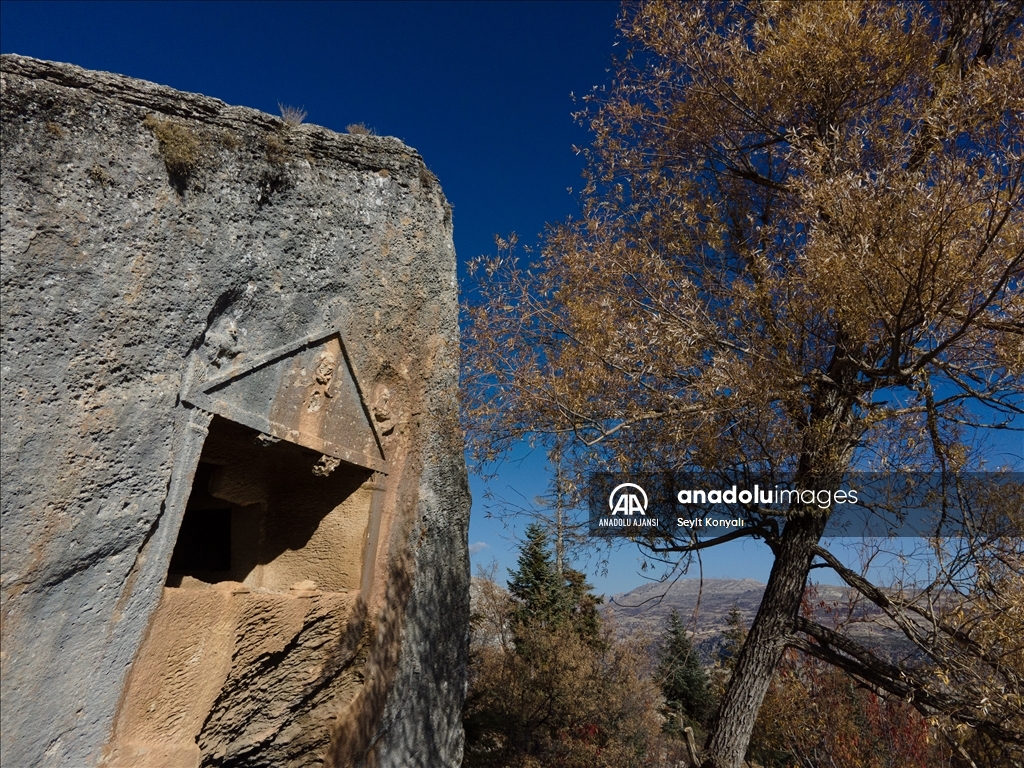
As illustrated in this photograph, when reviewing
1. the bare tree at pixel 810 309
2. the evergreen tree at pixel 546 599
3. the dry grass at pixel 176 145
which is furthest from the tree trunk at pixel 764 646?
the evergreen tree at pixel 546 599

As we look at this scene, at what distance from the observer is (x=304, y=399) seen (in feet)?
15.3

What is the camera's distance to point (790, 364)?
5.89 metres

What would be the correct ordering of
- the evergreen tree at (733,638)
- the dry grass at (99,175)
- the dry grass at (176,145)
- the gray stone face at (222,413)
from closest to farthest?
the gray stone face at (222,413) → the dry grass at (99,175) → the dry grass at (176,145) → the evergreen tree at (733,638)

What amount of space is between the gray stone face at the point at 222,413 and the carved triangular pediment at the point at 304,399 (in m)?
0.02

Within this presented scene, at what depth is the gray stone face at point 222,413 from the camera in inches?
131

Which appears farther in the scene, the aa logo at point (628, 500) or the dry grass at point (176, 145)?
the aa logo at point (628, 500)

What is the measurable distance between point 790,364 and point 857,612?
109 inches

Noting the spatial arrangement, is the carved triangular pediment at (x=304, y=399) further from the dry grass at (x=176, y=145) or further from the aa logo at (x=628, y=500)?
the aa logo at (x=628, y=500)

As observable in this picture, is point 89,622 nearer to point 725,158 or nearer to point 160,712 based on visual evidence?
point 160,712

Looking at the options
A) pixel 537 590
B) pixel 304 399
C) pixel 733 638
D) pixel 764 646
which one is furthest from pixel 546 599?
pixel 304 399

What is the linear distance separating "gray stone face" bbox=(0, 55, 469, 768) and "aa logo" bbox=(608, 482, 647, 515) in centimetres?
151

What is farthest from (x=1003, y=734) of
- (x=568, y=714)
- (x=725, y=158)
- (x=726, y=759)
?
(x=568, y=714)

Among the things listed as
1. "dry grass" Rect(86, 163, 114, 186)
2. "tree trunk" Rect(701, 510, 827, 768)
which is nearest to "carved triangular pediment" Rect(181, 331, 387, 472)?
"dry grass" Rect(86, 163, 114, 186)

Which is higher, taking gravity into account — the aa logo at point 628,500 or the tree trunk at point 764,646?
the aa logo at point 628,500
